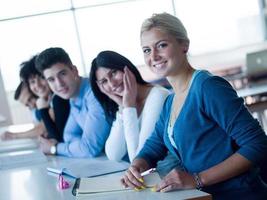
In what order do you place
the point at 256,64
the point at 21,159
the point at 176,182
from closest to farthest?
1. the point at 176,182
2. the point at 21,159
3. the point at 256,64

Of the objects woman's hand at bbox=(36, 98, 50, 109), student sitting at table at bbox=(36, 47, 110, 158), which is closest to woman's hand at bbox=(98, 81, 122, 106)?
student sitting at table at bbox=(36, 47, 110, 158)

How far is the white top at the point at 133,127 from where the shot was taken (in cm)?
192

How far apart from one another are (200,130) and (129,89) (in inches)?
25.5

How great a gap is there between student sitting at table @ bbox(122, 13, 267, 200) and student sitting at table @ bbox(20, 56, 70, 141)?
1373 mm

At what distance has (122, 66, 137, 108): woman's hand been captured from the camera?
80.2 inches

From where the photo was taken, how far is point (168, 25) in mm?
1593

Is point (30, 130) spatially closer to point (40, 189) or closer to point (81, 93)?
point (81, 93)

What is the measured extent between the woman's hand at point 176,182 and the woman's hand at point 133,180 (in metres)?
0.09

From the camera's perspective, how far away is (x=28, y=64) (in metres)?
3.22

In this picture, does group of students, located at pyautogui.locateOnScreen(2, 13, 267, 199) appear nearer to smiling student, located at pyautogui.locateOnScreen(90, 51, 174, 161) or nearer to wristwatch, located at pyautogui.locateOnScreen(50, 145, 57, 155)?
smiling student, located at pyautogui.locateOnScreen(90, 51, 174, 161)

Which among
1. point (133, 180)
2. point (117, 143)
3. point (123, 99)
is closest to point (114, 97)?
point (123, 99)

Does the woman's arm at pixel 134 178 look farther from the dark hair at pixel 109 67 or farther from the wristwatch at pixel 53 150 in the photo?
the wristwatch at pixel 53 150

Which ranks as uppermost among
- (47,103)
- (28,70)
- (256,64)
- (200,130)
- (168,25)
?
(168,25)

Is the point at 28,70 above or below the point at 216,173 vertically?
above
